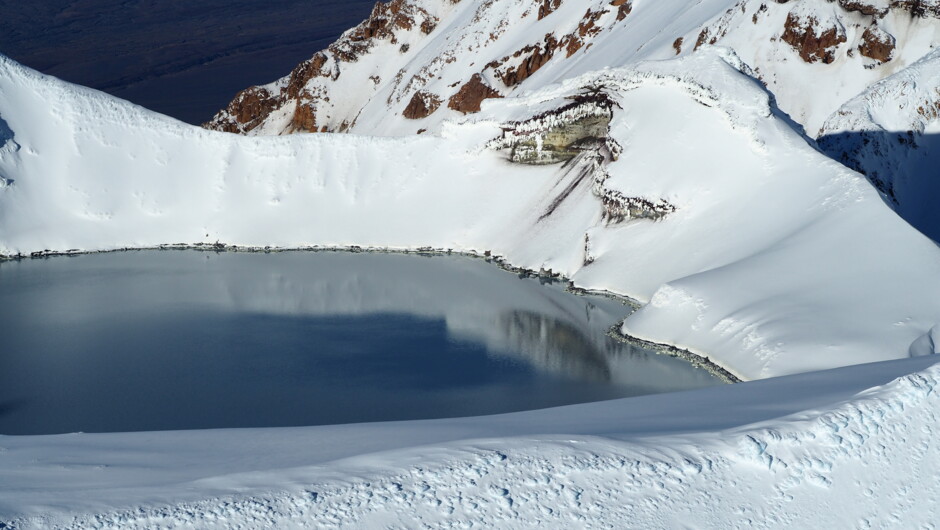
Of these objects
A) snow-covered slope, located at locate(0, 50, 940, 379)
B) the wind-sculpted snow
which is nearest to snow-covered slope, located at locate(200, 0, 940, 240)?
snow-covered slope, located at locate(0, 50, 940, 379)

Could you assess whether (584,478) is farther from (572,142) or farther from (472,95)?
(472,95)

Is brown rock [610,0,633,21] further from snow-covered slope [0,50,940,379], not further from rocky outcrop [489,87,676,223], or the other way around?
rocky outcrop [489,87,676,223]

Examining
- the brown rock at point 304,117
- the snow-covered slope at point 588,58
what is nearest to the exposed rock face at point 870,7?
the snow-covered slope at point 588,58

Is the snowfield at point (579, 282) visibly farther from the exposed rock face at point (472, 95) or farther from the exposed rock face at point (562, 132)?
the exposed rock face at point (472, 95)

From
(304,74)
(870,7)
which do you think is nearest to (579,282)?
(870,7)

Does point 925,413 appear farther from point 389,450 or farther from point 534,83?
point 534,83
